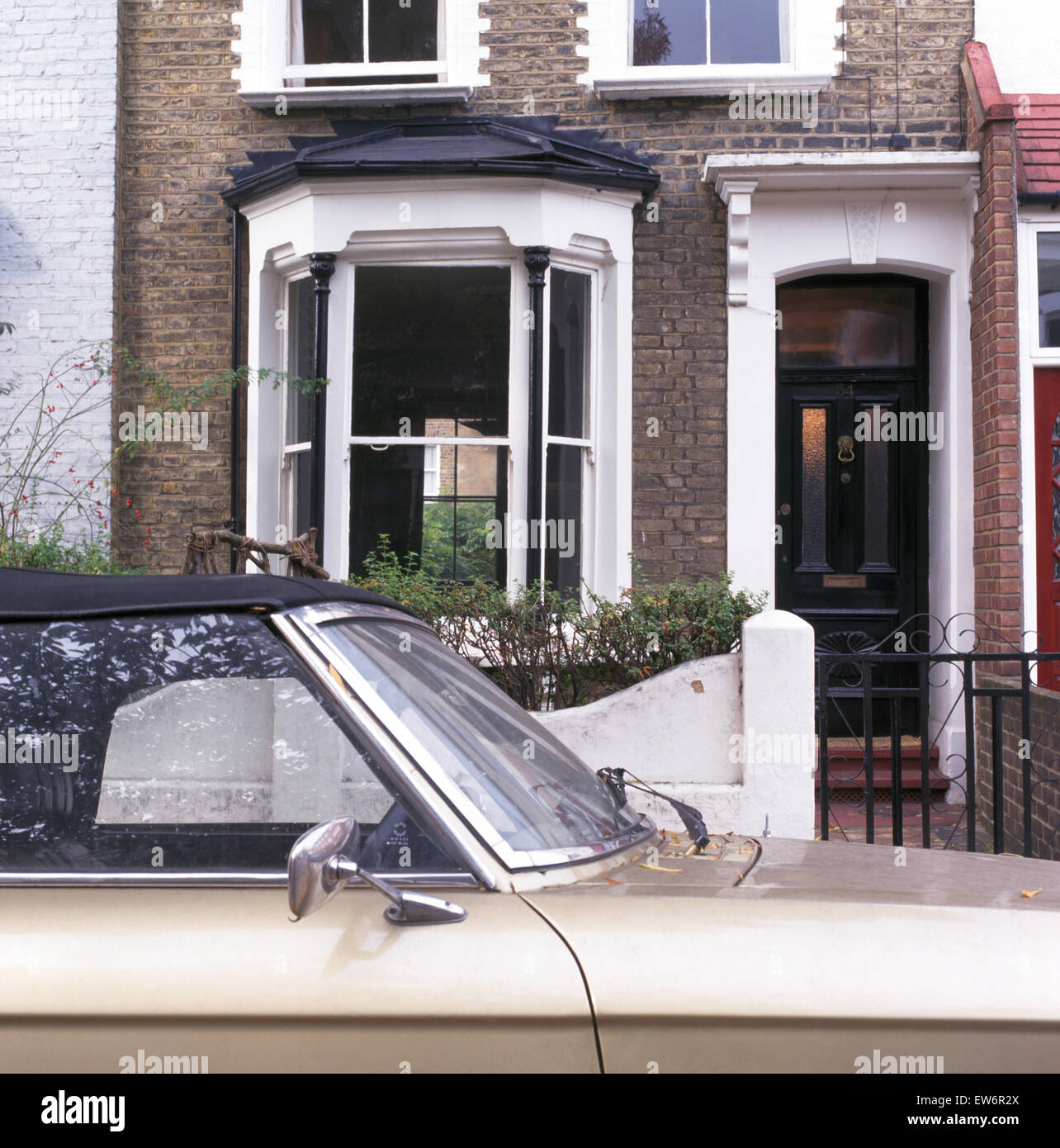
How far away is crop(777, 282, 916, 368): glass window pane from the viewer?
8.09 metres

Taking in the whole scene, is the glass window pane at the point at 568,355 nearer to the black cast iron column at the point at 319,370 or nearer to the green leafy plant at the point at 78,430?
the black cast iron column at the point at 319,370

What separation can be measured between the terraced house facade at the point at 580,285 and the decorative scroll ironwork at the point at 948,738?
413mm

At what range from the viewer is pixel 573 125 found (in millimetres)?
7883

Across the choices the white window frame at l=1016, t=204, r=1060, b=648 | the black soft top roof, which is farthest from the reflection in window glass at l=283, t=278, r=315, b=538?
the black soft top roof

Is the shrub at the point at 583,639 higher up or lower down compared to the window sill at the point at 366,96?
lower down

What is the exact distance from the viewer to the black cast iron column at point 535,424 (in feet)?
24.3

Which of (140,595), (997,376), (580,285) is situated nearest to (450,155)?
(580,285)

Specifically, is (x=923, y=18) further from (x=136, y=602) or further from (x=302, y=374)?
(x=136, y=602)

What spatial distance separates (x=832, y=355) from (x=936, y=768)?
9.98ft

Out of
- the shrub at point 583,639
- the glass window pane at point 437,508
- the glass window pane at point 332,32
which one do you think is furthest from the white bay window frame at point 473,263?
the shrub at point 583,639

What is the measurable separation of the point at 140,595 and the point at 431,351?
5.74 metres

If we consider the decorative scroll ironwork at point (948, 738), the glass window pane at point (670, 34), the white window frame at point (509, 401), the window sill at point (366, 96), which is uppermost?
the glass window pane at point (670, 34)
